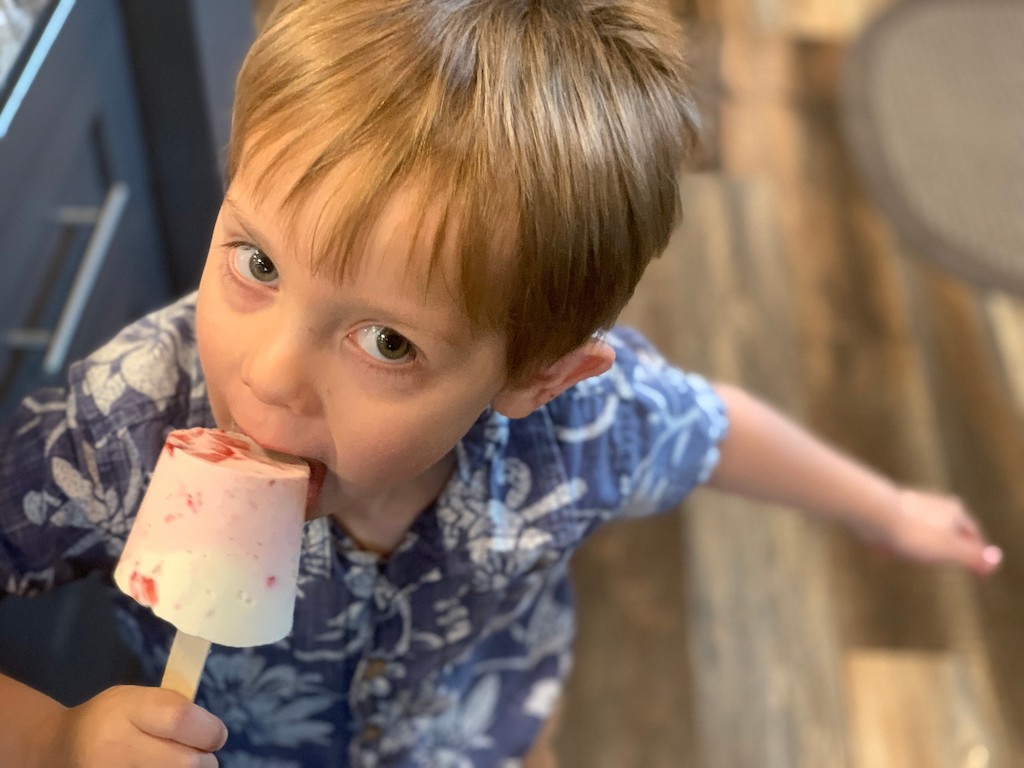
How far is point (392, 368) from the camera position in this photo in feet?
1.98

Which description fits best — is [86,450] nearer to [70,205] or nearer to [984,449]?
[70,205]

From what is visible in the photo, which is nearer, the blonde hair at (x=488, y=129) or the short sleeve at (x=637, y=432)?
the blonde hair at (x=488, y=129)

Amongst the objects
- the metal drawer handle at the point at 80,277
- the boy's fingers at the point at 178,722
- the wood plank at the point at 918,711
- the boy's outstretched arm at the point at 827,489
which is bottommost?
the wood plank at the point at 918,711

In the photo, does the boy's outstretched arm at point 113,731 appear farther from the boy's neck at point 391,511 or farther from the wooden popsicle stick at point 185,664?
the boy's neck at point 391,511

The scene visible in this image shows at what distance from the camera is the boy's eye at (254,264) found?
0.59m

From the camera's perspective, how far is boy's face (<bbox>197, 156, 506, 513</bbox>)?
558 millimetres

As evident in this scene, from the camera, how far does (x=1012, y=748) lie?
1.46 meters

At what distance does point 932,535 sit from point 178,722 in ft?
2.61

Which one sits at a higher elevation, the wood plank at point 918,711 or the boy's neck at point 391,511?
the boy's neck at point 391,511

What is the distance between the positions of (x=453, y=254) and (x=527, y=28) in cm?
13

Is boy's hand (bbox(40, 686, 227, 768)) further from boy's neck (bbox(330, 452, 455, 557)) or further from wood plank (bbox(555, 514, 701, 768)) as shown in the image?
wood plank (bbox(555, 514, 701, 768))

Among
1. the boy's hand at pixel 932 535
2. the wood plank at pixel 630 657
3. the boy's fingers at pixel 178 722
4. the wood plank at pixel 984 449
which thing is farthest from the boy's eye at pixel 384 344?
the wood plank at pixel 984 449

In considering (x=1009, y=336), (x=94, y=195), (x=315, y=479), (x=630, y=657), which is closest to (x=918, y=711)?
(x=630, y=657)

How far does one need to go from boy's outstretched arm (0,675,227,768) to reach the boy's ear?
266 mm
